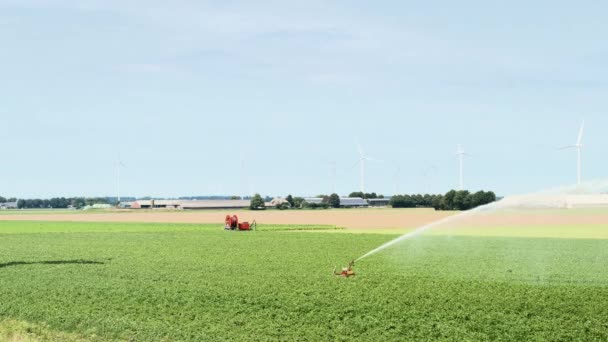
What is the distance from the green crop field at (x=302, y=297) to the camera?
18.1 metres

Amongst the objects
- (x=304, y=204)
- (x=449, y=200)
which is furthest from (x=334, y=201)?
(x=449, y=200)

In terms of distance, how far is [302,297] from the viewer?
71.9ft

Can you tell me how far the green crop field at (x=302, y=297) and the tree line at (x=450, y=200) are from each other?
220 ft

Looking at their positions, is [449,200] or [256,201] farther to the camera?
[256,201]

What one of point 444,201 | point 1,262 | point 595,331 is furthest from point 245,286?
point 444,201

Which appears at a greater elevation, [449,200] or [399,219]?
[449,200]

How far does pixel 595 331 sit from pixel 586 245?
30026 mm

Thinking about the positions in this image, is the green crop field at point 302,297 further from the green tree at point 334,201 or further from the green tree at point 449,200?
the green tree at point 334,201

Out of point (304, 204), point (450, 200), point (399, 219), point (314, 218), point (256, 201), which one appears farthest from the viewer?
point (304, 204)

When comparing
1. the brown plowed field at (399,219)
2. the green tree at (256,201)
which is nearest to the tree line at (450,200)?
the brown plowed field at (399,219)

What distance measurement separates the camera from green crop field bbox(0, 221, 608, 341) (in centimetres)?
1811

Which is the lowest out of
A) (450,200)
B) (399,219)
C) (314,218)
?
(399,219)

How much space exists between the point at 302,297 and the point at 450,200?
106317mm

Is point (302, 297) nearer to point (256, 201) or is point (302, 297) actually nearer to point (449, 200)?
point (449, 200)
